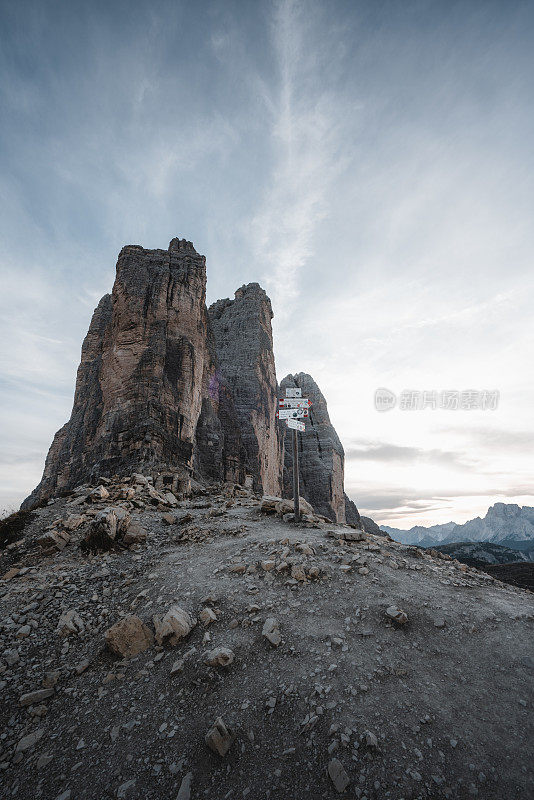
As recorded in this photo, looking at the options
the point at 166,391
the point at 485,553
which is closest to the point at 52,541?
the point at 166,391

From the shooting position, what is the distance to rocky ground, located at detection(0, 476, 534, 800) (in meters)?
3.13

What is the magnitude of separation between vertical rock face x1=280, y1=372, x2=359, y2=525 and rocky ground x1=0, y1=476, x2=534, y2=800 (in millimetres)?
44501

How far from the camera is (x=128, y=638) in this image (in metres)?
4.98

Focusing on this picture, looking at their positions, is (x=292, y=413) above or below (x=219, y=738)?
above

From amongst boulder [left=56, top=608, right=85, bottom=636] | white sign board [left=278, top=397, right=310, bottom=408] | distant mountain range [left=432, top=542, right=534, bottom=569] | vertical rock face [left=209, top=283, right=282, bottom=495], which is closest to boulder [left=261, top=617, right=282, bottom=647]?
boulder [left=56, top=608, right=85, bottom=636]

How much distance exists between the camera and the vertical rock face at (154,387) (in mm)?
22578

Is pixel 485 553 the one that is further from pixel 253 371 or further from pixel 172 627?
pixel 172 627

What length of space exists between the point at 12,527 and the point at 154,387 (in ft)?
51.9

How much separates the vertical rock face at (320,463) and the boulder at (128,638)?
151 ft

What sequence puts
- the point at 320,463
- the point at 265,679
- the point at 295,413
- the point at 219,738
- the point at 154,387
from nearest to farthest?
the point at 219,738 → the point at 265,679 → the point at 295,413 → the point at 154,387 → the point at 320,463

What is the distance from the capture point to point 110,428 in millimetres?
23141

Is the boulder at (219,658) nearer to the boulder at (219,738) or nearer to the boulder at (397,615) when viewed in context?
the boulder at (219,738)

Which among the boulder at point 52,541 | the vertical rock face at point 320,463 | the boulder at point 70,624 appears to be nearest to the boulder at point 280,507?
the boulder at point 52,541

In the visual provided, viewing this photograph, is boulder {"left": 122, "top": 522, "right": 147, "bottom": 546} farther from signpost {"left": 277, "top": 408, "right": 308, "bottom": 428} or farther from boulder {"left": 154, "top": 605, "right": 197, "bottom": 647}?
signpost {"left": 277, "top": 408, "right": 308, "bottom": 428}
